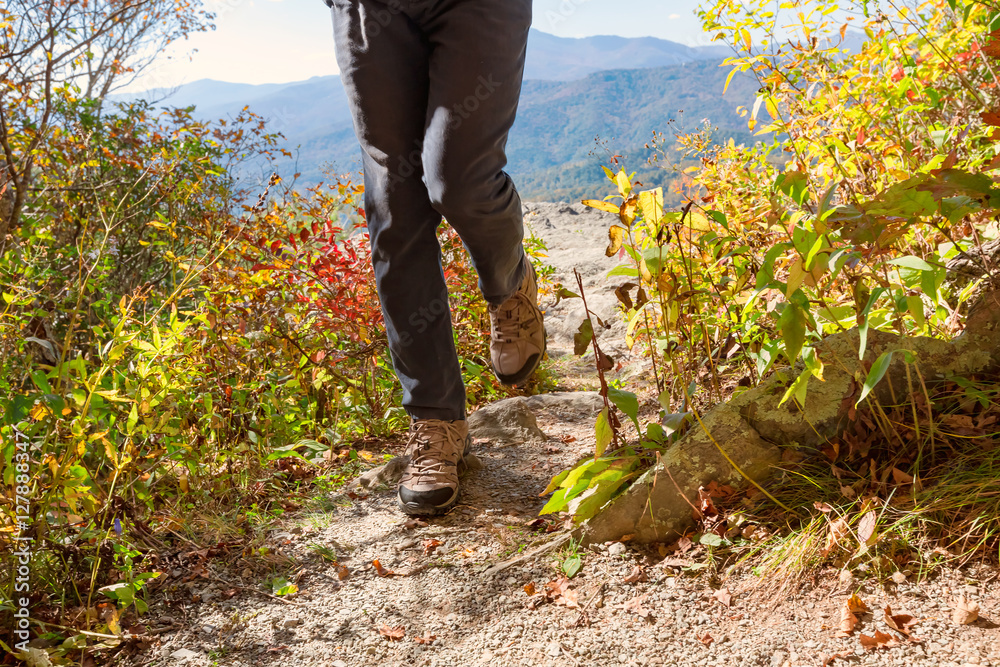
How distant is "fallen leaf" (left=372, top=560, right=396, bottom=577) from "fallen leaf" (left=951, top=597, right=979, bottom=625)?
112 cm

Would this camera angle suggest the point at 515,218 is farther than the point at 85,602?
Yes

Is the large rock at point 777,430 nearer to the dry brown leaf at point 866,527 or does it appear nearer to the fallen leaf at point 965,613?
the dry brown leaf at point 866,527

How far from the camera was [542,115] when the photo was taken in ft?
27.5

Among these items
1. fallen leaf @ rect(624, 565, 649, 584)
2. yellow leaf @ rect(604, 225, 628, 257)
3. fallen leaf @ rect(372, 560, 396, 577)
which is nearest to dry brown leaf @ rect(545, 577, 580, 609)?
fallen leaf @ rect(624, 565, 649, 584)

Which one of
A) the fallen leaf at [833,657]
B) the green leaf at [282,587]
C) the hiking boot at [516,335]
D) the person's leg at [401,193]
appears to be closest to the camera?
the fallen leaf at [833,657]

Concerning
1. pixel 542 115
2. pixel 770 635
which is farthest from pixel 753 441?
pixel 542 115

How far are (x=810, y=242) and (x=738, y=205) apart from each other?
4.85 ft

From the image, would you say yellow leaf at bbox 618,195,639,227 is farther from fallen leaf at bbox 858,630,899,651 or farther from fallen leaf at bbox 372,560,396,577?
fallen leaf at bbox 372,560,396,577

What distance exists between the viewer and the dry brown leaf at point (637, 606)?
4.01ft

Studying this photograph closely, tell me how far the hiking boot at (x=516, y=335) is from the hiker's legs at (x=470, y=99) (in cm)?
41

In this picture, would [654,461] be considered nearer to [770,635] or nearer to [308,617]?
[770,635]

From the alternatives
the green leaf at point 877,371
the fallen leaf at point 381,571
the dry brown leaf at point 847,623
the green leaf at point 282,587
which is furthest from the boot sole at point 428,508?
the green leaf at point 877,371

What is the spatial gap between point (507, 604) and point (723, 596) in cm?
44

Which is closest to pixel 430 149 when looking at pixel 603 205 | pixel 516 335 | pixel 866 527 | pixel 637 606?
pixel 603 205
